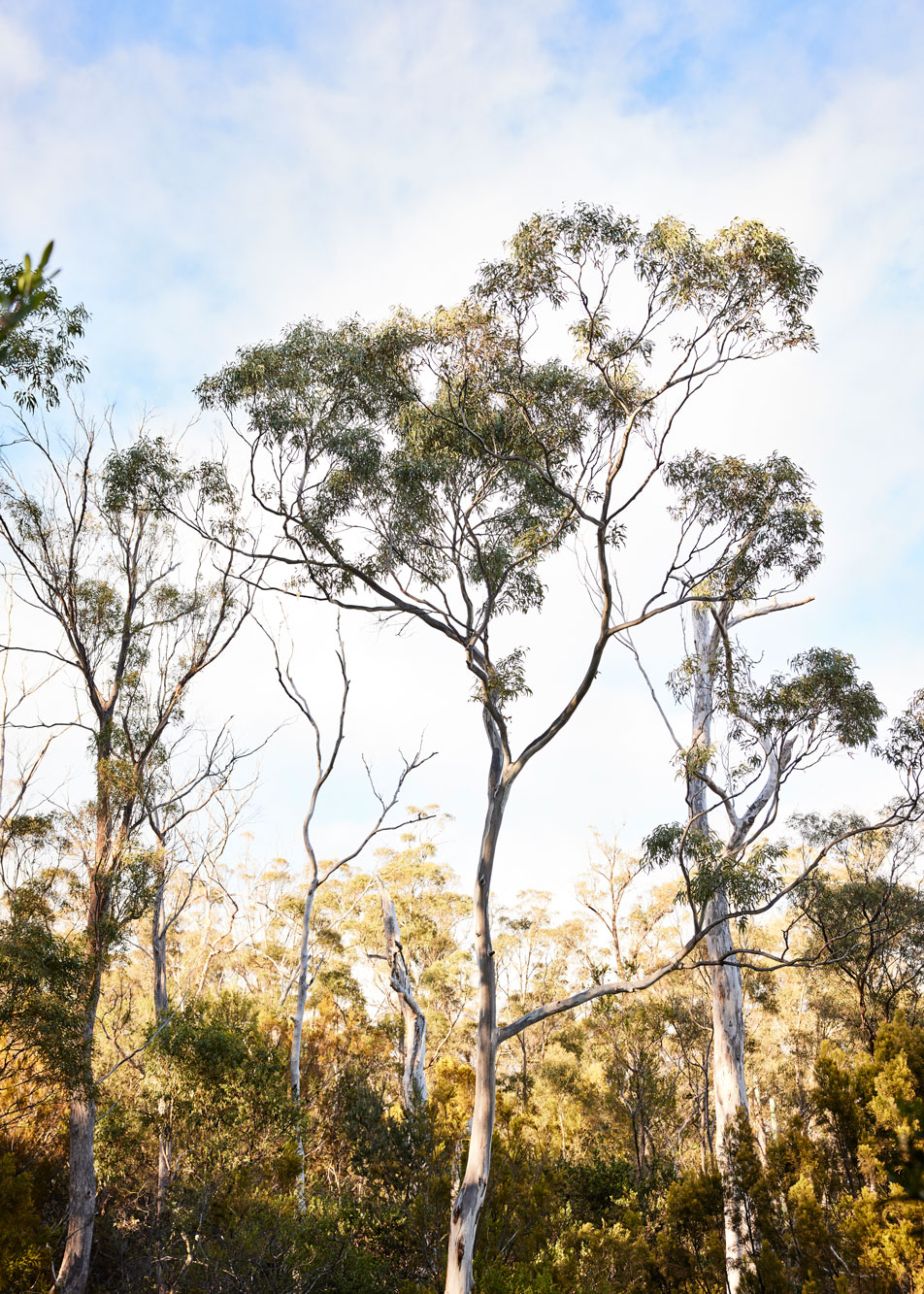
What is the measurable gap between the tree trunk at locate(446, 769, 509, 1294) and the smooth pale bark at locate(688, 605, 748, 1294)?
2389 millimetres

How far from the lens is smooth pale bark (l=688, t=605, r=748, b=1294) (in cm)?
868

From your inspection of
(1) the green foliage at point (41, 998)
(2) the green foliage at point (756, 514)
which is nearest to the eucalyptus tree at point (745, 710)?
(2) the green foliage at point (756, 514)

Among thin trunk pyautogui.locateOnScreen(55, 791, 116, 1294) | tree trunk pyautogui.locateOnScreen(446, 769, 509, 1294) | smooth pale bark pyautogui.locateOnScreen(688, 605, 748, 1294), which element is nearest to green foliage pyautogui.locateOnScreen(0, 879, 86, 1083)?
thin trunk pyautogui.locateOnScreen(55, 791, 116, 1294)

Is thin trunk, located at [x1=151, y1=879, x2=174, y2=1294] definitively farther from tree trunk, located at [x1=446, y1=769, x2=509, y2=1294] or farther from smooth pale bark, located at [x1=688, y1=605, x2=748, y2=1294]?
smooth pale bark, located at [x1=688, y1=605, x2=748, y2=1294]

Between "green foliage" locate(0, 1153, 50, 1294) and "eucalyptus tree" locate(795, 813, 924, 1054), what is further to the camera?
"eucalyptus tree" locate(795, 813, 924, 1054)

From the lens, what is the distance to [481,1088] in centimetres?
704

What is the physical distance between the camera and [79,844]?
1024cm

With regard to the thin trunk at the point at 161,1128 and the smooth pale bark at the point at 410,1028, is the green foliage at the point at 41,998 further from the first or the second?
the smooth pale bark at the point at 410,1028

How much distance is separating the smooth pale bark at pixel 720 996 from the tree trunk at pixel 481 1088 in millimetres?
2389

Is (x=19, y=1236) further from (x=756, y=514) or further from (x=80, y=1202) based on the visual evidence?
(x=756, y=514)

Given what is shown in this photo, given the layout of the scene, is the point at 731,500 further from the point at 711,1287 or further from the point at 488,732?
the point at 711,1287

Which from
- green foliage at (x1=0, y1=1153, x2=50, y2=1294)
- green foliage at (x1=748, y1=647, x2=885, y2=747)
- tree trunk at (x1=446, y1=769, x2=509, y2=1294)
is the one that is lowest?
green foliage at (x1=0, y1=1153, x2=50, y2=1294)

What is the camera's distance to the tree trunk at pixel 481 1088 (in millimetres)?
6574

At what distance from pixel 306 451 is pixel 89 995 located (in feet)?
20.3
